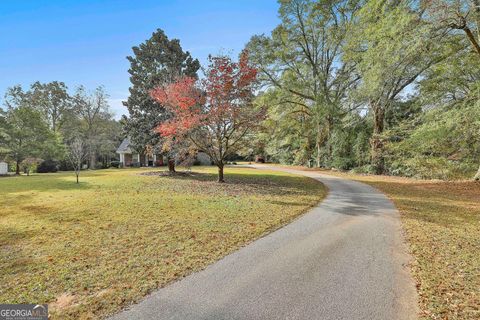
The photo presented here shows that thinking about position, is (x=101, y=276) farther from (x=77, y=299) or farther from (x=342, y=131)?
(x=342, y=131)

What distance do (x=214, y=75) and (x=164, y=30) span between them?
8.83 m

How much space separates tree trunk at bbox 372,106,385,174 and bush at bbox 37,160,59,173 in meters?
32.2

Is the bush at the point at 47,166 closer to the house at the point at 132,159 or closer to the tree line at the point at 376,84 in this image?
the house at the point at 132,159

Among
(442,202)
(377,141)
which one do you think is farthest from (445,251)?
(377,141)

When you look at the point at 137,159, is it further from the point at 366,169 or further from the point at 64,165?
the point at 366,169

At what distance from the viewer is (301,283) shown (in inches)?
145

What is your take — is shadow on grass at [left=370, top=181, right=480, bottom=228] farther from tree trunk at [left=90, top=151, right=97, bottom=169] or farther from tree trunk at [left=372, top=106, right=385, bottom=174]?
tree trunk at [left=90, top=151, right=97, bottom=169]

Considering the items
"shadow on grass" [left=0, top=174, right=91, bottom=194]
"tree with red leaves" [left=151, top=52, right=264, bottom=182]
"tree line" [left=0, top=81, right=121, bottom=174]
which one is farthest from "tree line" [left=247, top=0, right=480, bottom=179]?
"tree line" [left=0, top=81, right=121, bottom=174]

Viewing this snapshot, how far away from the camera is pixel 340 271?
405 cm

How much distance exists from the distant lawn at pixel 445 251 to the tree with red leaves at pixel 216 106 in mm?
7988

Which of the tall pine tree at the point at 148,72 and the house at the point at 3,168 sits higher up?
the tall pine tree at the point at 148,72

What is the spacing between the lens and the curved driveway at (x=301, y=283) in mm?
3008

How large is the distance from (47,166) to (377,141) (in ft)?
108

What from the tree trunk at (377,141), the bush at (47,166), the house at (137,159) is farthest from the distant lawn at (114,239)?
the house at (137,159)
